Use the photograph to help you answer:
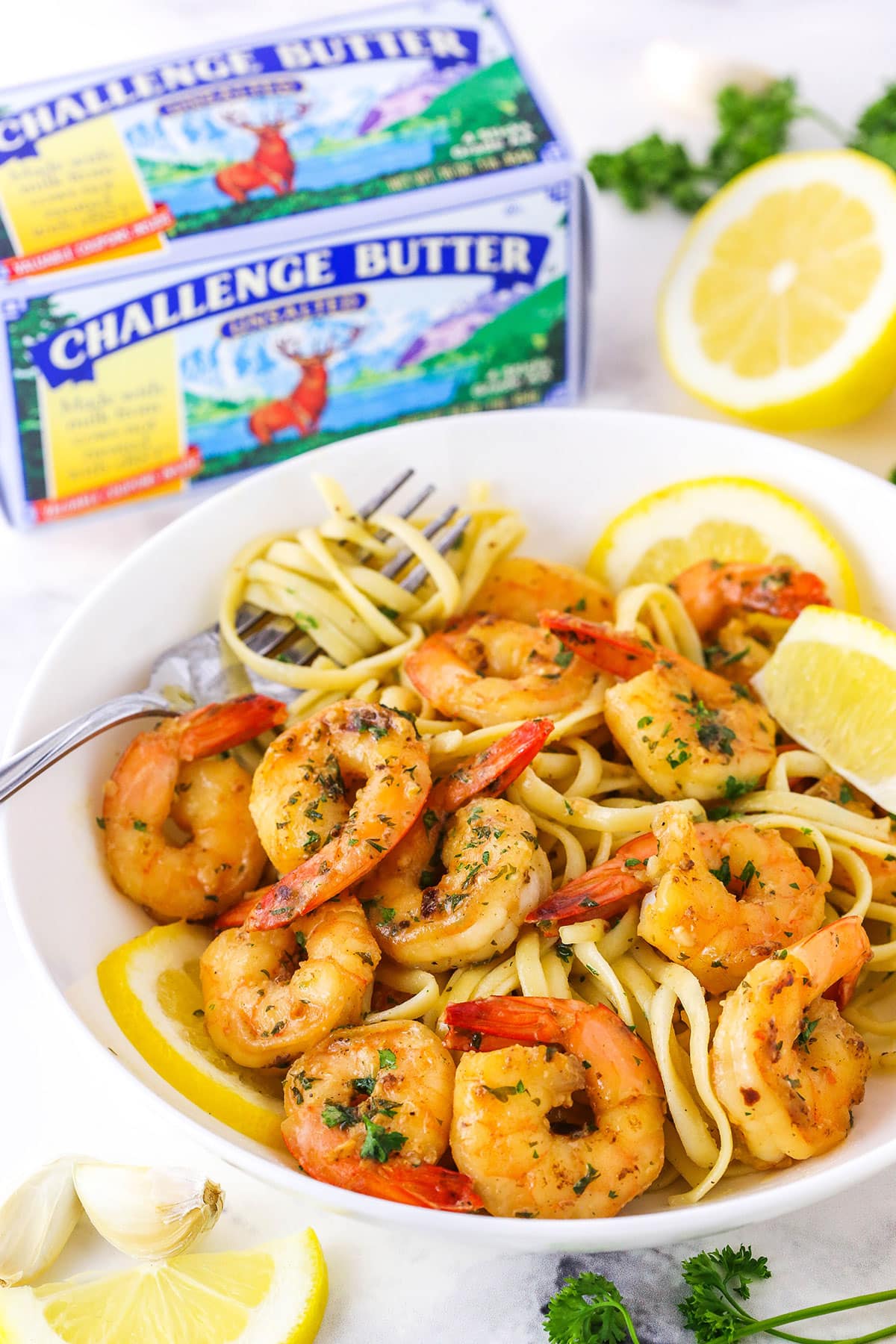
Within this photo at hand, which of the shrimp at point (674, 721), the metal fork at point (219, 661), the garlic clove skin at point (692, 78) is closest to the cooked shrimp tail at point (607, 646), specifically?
the shrimp at point (674, 721)

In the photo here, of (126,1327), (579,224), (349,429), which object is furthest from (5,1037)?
(579,224)

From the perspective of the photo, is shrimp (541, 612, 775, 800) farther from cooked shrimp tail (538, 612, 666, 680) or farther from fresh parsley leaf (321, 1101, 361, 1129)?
fresh parsley leaf (321, 1101, 361, 1129)

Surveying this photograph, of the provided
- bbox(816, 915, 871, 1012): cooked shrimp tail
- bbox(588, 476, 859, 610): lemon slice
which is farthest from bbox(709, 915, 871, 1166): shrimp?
bbox(588, 476, 859, 610): lemon slice

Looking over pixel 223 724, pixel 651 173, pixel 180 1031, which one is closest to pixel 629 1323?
pixel 180 1031

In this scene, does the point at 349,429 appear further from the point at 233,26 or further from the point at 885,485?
the point at 233,26

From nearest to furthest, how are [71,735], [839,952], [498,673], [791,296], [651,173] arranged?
[839,952] → [71,735] → [498,673] → [791,296] → [651,173]

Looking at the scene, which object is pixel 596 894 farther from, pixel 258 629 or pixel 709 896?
pixel 258 629

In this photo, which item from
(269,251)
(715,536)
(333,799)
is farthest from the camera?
(269,251)
